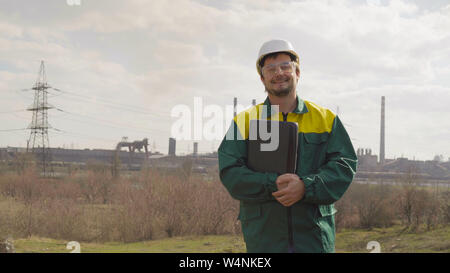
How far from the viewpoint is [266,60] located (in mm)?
2256

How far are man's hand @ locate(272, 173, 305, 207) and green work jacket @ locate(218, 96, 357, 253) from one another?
0.10 feet

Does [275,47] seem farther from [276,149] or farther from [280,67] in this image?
[276,149]

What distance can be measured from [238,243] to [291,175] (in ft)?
40.0

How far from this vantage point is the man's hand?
6.47 feet

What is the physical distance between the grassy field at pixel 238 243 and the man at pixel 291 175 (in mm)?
10021

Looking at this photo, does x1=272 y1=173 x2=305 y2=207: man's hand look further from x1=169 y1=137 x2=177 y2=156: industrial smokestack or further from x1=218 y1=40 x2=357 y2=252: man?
x1=169 y1=137 x2=177 y2=156: industrial smokestack

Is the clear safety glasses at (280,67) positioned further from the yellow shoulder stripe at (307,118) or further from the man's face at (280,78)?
the yellow shoulder stripe at (307,118)

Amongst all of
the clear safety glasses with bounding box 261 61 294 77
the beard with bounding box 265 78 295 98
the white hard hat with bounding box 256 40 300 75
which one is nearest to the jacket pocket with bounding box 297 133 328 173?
the beard with bounding box 265 78 295 98

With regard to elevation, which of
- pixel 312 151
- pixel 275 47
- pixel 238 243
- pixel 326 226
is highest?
pixel 275 47

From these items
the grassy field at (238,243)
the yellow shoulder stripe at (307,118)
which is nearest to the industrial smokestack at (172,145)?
the grassy field at (238,243)

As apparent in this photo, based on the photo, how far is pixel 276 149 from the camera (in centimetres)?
210

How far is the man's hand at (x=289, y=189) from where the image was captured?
6.47ft

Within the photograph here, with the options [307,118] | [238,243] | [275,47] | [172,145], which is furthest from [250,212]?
[172,145]

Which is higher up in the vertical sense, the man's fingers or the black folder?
the black folder
